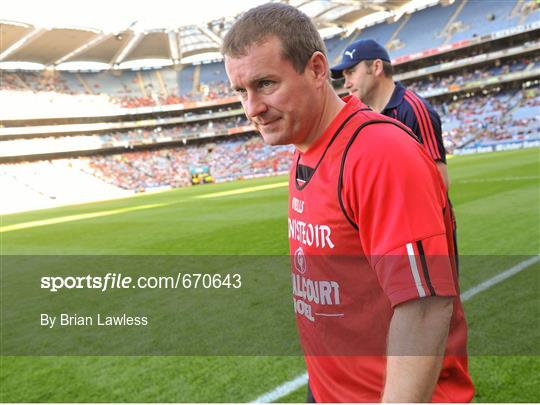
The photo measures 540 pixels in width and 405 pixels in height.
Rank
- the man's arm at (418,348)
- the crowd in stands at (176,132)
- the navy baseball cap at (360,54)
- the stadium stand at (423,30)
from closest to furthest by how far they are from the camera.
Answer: the man's arm at (418,348) < the navy baseball cap at (360,54) < the stadium stand at (423,30) < the crowd in stands at (176,132)

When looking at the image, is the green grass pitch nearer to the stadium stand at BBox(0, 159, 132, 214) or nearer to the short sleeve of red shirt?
the short sleeve of red shirt

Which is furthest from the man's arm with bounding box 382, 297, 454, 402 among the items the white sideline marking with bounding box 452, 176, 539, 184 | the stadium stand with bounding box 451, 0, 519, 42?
the stadium stand with bounding box 451, 0, 519, 42

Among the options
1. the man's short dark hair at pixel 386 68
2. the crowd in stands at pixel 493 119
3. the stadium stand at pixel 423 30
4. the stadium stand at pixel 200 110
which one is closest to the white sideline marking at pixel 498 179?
the man's short dark hair at pixel 386 68

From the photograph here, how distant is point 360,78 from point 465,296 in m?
2.90

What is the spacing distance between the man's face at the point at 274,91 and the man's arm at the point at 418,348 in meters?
0.73

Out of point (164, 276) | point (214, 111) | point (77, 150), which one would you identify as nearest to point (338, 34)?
point (214, 111)

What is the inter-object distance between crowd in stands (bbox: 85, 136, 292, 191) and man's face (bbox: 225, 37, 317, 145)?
4797cm

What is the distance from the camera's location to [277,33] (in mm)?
1467

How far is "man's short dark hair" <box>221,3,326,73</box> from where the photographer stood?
1471 mm

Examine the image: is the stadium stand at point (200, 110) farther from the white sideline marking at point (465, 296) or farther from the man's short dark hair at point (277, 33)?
the man's short dark hair at point (277, 33)

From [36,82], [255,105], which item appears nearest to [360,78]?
[255,105]

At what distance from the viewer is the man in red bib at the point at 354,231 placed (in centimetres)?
121

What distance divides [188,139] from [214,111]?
661cm

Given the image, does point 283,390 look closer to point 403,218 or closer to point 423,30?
point 403,218
